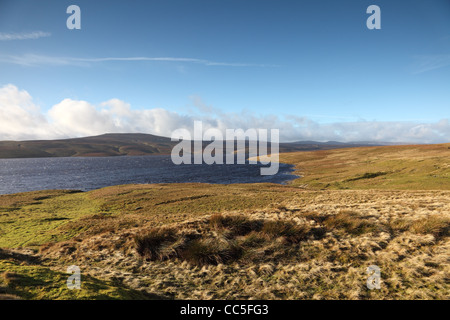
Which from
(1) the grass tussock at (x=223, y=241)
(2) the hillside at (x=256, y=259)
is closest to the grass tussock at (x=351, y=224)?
(2) the hillside at (x=256, y=259)

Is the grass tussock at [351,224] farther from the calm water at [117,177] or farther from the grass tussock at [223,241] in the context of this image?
the calm water at [117,177]

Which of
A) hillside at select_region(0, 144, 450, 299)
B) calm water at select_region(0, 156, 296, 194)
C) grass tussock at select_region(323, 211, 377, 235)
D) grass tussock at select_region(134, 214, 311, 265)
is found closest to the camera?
hillside at select_region(0, 144, 450, 299)

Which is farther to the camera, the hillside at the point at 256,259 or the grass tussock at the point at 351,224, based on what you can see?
the grass tussock at the point at 351,224

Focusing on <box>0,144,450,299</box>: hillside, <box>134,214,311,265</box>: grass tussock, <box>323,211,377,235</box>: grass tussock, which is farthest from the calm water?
<box>134,214,311,265</box>: grass tussock

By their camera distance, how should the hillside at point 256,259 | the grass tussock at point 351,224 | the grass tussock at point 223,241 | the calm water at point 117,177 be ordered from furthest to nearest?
the calm water at point 117,177 → the grass tussock at point 351,224 → the grass tussock at point 223,241 → the hillside at point 256,259

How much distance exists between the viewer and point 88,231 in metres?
19.8

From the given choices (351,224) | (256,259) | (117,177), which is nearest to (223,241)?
(256,259)

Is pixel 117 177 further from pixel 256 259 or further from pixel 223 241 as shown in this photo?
pixel 256 259

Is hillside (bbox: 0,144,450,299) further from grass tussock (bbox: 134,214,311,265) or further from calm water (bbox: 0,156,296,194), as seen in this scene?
calm water (bbox: 0,156,296,194)

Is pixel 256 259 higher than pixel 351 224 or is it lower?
lower

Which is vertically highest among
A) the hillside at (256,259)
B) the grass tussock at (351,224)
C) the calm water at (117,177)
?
the grass tussock at (351,224)
